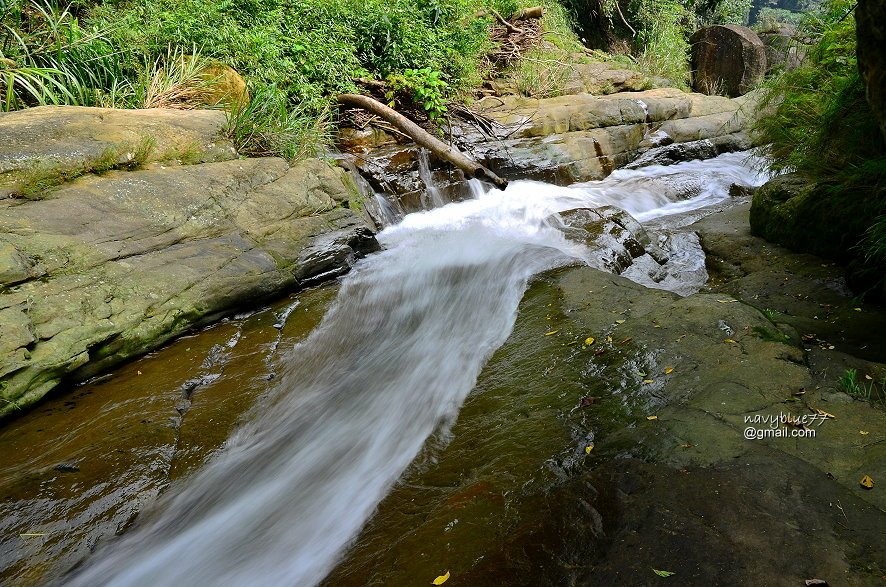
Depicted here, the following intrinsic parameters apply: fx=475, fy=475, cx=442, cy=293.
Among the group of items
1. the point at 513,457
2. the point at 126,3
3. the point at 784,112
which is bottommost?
the point at 513,457

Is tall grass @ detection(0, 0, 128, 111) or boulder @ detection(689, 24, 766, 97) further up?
tall grass @ detection(0, 0, 128, 111)

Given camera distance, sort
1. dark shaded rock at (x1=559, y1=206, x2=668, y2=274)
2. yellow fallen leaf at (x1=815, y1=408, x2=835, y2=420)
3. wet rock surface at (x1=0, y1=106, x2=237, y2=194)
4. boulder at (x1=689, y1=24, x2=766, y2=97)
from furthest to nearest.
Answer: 1. boulder at (x1=689, y1=24, x2=766, y2=97)
2. dark shaded rock at (x1=559, y1=206, x2=668, y2=274)
3. wet rock surface at (x1=0, y1=106, x2=237, y2=194)
4. yellow fallen leaf at (x1=815, y1=408, x2=835, y2=420)

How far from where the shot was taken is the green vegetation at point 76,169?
416 centimetres

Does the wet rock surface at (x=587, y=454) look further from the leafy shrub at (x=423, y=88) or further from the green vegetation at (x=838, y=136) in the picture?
the leafy shrub at (x=423, y=88)

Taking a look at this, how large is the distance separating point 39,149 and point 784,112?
741cm

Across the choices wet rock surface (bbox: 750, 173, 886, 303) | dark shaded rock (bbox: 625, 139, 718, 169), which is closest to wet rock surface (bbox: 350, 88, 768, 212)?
dark shaded rock (bbox: 625, 139, 718, 169)

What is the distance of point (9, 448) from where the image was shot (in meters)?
3.01

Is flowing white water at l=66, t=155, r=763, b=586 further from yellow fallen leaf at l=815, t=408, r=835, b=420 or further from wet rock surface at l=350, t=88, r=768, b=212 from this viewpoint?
wet rock surface at l=350, t=88, r=768, b=212

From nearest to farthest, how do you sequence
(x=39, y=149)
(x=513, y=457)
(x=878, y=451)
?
(x=878, y=451), (x=513, y=457), (x=39, y=149)

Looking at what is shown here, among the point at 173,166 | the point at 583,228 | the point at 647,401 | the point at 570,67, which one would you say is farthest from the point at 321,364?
the point at 570,67

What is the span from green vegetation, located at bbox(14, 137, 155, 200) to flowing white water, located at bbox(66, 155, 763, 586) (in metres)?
2.49

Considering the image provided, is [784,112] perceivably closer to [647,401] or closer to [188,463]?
[647,401]

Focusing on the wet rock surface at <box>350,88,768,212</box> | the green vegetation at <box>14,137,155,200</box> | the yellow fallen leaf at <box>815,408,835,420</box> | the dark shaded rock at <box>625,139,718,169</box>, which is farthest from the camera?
the dark shaded rock at <box>625,139,718,169</box>

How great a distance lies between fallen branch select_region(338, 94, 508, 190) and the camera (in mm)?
7930
